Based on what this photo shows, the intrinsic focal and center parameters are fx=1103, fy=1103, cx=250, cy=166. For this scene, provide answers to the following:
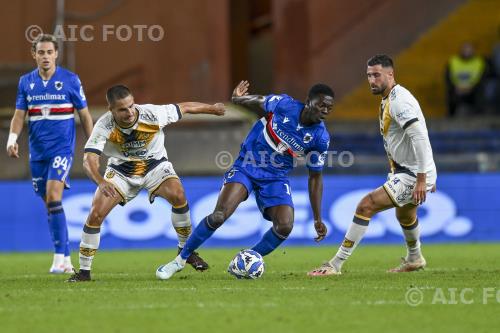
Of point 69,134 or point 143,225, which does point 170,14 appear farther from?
point 69,134

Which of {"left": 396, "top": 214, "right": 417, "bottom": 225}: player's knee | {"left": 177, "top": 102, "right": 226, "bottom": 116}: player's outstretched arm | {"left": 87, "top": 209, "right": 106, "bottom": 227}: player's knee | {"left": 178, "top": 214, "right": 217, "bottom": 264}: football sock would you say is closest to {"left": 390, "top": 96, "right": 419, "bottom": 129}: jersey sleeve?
{"left": 396, "top": 214, "right": 417, "bottom": 225}: player's knee

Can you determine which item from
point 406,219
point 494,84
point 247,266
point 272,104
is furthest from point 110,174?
point 494,84

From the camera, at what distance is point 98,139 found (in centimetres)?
975

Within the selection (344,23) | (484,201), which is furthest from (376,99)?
(484,201)

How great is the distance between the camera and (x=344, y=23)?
71.8 feet

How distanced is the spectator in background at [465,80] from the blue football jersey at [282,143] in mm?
10371

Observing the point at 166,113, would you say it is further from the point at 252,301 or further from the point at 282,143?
the point at 252,301

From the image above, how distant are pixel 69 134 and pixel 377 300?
14.2 ft

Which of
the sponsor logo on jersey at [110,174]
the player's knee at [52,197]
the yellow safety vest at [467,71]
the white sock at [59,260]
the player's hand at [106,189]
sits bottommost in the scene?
the white sock at [59,260]

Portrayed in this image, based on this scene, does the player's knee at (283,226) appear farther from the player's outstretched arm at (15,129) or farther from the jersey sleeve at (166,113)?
the player's outstretched arm at (15,129)

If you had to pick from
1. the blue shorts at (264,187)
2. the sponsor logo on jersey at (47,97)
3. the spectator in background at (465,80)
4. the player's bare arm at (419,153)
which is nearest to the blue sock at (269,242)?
the blue shorts at (264,187)

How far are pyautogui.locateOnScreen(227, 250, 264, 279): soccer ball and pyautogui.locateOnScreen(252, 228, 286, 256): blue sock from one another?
0.27 meters

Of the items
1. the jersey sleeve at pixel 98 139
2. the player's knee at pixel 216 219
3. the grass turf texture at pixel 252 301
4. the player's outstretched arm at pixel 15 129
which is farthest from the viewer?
the player's outstretched arm at pixel 15 129

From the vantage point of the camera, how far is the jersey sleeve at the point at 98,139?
972cm
